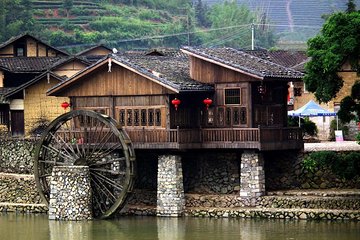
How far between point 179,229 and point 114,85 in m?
8.01

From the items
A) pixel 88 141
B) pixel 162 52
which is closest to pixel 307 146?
pixel 88 141

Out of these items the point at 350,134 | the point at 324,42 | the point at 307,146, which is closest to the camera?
the point at 324,42

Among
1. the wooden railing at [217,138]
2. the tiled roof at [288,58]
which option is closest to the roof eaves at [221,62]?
the wooden railing at [217,138]

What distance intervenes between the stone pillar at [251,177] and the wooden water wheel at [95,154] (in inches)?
173

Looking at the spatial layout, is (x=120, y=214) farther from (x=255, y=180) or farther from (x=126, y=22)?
(x=126, y=22)

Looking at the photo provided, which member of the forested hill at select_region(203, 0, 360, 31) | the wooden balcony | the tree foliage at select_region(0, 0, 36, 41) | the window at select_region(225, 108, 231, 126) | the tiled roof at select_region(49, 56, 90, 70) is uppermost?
the forested hill at select_region(203, 0, 360, 31)

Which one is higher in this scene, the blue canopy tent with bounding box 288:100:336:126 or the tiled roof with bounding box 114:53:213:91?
the tiled roof with bounding box 114:53:213:91

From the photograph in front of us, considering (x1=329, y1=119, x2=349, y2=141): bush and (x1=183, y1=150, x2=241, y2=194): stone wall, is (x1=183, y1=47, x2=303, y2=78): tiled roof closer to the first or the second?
(x1=183, y1=150, x2=241, y2=194): stone wall

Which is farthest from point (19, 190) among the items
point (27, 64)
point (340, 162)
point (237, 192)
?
point (27, 64)

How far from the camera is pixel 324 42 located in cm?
5334

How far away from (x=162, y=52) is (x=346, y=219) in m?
23.3

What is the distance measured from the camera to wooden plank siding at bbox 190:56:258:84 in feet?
187

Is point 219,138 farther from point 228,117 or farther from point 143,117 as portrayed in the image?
point 143,117

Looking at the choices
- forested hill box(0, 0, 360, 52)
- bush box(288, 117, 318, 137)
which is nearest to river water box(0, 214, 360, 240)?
bush box(288, 117, 318, 137)
